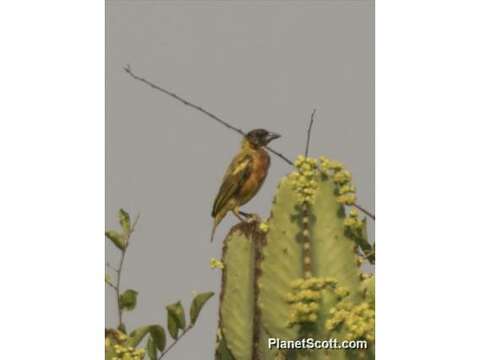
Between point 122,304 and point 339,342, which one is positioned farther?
point 122,304

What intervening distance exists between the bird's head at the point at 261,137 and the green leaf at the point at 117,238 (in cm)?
50

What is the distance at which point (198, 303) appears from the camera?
11.1 ft

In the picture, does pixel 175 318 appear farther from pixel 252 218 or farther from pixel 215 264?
pixel 252 218

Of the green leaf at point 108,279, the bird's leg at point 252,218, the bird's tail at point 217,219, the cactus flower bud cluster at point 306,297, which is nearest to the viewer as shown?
the cactus flower bud cluster at point 306,297

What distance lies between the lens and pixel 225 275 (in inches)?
130

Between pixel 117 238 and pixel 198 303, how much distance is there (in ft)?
1.11

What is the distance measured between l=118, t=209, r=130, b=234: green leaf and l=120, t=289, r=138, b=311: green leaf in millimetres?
189

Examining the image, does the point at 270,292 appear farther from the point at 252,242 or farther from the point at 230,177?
the point at 230,177

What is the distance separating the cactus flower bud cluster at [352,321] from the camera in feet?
10.5

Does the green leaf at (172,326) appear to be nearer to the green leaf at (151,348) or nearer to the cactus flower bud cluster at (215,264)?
the green leaf at (151,348)

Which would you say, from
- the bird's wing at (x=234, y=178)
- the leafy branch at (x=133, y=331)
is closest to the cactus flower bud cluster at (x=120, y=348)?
the leafy branch at (x=133, y=331)

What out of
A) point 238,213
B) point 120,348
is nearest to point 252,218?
point 238,213

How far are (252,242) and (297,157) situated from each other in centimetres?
29
